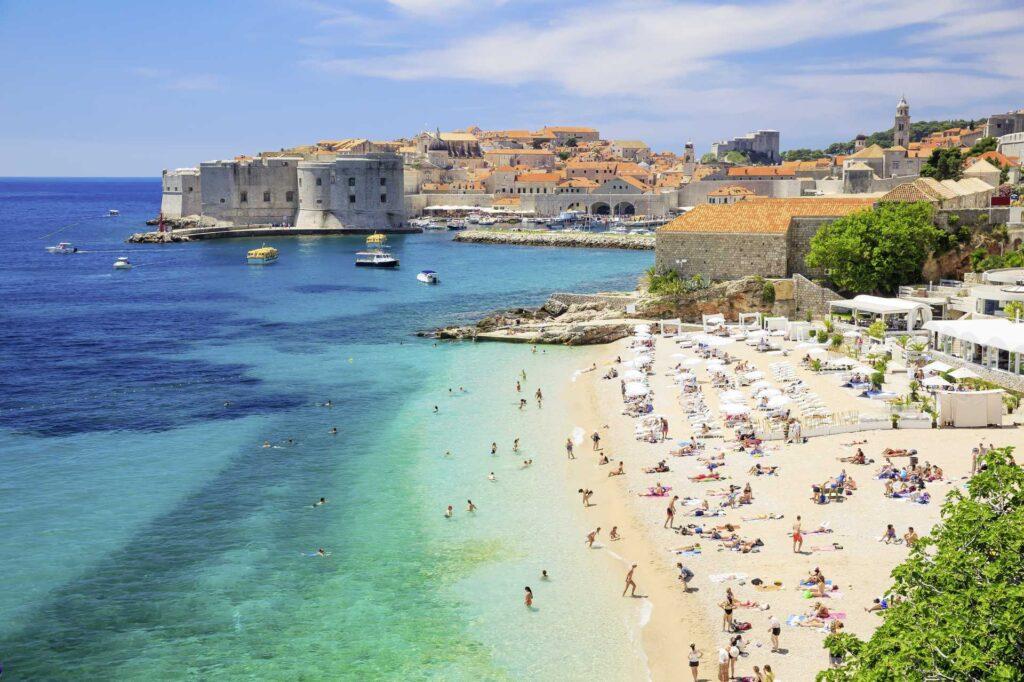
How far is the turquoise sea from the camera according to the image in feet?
41.0

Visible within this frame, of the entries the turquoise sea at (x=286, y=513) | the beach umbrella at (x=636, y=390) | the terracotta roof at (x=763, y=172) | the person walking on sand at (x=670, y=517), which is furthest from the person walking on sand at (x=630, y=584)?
the terracotta roof at (x=763, y=172)

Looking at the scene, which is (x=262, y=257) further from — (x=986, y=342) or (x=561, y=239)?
(x=986, y=342)

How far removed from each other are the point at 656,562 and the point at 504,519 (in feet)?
10.8

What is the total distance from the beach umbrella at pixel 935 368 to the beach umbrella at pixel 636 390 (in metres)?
6.46

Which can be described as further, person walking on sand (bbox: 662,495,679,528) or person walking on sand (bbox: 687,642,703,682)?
person walking on sand (bbox: 662,495,679,528)

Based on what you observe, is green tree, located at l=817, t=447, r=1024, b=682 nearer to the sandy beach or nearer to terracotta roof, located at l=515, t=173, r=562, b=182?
the sandy beach

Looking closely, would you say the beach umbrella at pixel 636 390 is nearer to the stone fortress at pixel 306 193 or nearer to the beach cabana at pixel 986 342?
the beach cabana at pixel 986 342

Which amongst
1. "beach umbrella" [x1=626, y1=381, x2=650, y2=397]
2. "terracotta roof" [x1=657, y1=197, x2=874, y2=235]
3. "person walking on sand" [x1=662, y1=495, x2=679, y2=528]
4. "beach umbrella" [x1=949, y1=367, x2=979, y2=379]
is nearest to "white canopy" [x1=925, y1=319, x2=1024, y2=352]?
"beach umbrella" [x1=949, y1=367, x2=979, y2=379]

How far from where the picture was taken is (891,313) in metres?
27.1

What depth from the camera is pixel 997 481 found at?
9.01 metres

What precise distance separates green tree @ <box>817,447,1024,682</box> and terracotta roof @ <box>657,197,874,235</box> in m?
24.8

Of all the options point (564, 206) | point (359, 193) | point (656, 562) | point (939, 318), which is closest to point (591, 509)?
point (656, 562)

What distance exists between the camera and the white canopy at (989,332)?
66.2 ft

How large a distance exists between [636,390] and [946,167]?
30882mm
